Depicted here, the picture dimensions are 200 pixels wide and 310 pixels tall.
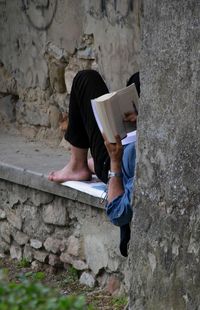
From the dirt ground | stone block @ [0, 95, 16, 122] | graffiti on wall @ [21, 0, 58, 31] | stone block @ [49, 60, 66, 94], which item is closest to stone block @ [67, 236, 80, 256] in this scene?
the dirt ground

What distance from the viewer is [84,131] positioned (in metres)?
5.43

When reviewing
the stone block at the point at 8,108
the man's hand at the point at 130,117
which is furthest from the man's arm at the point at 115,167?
the stone block at the point at 8,108

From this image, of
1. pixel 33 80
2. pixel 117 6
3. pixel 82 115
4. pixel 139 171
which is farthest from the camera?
pixel 33 80

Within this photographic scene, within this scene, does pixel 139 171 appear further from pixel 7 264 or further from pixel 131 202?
pixel 7 264

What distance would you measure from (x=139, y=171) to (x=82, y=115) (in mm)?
1119

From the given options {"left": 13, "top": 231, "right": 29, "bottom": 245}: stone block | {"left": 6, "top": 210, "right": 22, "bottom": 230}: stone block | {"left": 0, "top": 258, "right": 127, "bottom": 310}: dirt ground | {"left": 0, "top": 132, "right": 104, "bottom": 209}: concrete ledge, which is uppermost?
{"left": 0, "top": 132, "right": 104, "bottom": 209}: concrete ledge

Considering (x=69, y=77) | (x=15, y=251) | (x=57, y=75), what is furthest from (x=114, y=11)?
(x=15, y=251)

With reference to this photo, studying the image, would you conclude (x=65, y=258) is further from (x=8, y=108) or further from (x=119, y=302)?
(x=8, y=108)

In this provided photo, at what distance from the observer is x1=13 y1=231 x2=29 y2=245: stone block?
6.25 meters

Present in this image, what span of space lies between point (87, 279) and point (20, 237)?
78 centimetres

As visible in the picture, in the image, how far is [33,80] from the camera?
284 inches

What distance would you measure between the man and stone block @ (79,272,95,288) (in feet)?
1.72

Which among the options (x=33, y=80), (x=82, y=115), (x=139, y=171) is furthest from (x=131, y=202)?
(x=33, y=80)

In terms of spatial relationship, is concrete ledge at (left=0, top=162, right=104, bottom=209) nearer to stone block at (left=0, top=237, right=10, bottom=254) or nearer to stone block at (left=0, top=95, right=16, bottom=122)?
stone block at (left=0, top=237, right=10, bottom=254)
